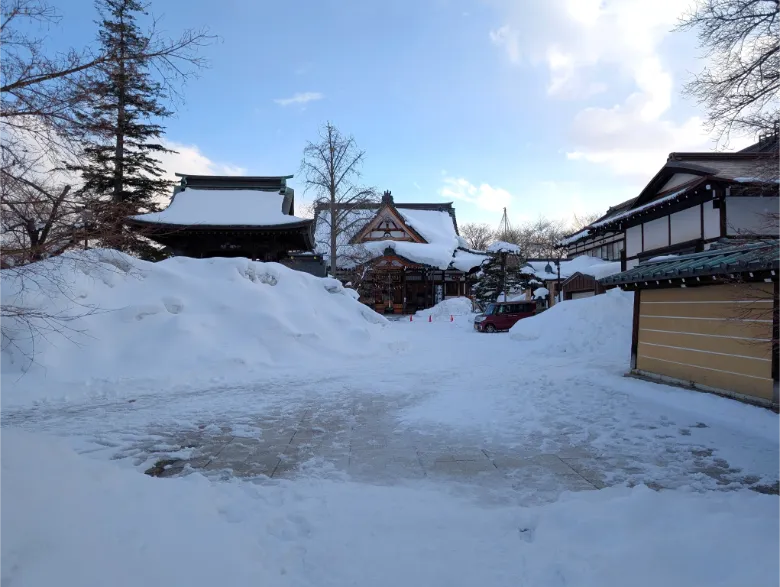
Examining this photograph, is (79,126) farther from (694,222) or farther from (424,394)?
(694,222)

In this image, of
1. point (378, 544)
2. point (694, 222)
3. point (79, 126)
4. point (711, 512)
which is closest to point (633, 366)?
point (694, 222)

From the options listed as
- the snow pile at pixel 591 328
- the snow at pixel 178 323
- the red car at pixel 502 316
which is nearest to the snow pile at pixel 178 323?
the snow at pixel 178 323

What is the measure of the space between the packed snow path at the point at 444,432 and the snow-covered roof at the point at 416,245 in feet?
60.6

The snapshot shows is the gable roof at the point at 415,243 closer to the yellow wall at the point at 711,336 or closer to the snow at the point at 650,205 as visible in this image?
the snow at the point at 650,205

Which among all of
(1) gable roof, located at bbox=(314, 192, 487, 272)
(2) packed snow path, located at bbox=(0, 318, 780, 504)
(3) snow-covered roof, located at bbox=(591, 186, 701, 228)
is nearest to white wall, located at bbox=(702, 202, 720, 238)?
(3) snow-covered roof, located at bbox=(591, 186, 701, 228)

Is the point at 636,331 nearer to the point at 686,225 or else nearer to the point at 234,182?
the point at 686,225

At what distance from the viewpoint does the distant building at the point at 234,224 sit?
1789cm

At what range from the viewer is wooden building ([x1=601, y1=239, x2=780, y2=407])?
6.34 metres

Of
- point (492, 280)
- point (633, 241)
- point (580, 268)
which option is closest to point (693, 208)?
point (633, 241)

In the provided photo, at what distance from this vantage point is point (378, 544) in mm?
3168

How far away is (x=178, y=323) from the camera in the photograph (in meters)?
10.9

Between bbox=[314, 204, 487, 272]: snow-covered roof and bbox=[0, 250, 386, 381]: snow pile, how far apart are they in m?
12.3

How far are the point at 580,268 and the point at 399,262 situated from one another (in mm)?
12303

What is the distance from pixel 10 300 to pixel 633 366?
44.7ft
